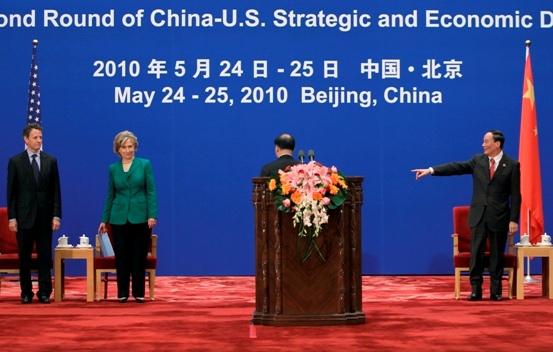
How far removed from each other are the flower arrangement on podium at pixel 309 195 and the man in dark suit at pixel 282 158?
154 cm

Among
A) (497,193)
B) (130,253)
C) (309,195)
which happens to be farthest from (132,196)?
(497,193)

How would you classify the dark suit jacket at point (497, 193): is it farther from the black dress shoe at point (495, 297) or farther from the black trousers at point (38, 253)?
the black trousers at point (38, 253)

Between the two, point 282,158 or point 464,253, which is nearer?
point 282,158

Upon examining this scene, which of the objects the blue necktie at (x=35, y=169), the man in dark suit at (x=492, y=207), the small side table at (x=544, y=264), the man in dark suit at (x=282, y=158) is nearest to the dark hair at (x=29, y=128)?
the blue necktie at (x=35, y=169)

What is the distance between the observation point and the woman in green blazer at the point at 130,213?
830 cm

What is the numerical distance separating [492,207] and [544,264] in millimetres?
854

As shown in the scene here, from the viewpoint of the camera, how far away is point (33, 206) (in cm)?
820

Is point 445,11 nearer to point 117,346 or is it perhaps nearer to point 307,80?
point 307,80

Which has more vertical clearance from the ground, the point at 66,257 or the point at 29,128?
the point at 29,128

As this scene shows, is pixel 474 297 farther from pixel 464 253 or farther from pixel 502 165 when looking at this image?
pixel 502 165

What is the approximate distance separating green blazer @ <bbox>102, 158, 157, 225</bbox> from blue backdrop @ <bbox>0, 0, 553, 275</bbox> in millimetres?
2541

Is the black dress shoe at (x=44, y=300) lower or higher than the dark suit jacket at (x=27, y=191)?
lower

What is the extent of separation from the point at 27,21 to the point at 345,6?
10.8 feet

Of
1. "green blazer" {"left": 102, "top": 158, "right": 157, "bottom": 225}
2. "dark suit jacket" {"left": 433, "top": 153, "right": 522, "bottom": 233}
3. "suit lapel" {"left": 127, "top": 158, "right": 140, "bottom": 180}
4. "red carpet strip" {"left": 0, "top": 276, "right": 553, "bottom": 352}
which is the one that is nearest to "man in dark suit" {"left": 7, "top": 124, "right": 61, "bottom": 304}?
"red carpet strip" {"left": 0, "top": 276, "right": 553, "bottom": 352}
